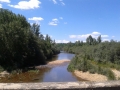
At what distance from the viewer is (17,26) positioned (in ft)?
140

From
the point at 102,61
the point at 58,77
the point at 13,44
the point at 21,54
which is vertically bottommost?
the point at 58,77

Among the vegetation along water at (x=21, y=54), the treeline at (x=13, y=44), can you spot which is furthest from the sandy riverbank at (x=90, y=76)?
the treeline at (x=13, y=44)

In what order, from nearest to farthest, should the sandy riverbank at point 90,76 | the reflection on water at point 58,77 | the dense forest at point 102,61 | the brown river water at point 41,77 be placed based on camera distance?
the brown river water at point 41,77
the reflection on water at point 58,77
the sandy riverbank at point 90,76
the dense forest at point 102,61

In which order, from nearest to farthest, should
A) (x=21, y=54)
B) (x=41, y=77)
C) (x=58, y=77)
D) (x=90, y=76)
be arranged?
(x=41, y=77)
(x=58, y=77)
(x=90, y=76)
(x=21, y=54)

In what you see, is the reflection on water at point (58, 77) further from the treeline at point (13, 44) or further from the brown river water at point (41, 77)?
the treeline at point (13, 44)

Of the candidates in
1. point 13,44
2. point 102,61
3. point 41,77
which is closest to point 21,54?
point 13,44

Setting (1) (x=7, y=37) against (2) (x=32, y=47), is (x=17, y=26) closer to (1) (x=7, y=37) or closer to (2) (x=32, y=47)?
(1) (x=7, y=37)

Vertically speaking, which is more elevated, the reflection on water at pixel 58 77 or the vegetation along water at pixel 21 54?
the vegetation along water at pixel 21 54

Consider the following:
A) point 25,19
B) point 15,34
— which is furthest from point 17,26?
point 25,19

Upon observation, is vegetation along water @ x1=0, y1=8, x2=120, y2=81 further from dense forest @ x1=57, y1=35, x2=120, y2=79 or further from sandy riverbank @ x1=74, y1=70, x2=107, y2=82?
sandy riverbank @ x1=74, y1=70, x2=107, y2=82

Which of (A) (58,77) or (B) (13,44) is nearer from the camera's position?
(A) (58,77)

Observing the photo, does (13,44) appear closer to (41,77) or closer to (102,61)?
(41,77)

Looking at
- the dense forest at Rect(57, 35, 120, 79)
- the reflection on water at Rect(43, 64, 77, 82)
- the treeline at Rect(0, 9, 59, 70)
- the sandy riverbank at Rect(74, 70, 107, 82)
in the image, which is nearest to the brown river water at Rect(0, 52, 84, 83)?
the reflection on water at Rect(43, 64, 77, 82)

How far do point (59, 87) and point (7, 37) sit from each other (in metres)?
39.8
